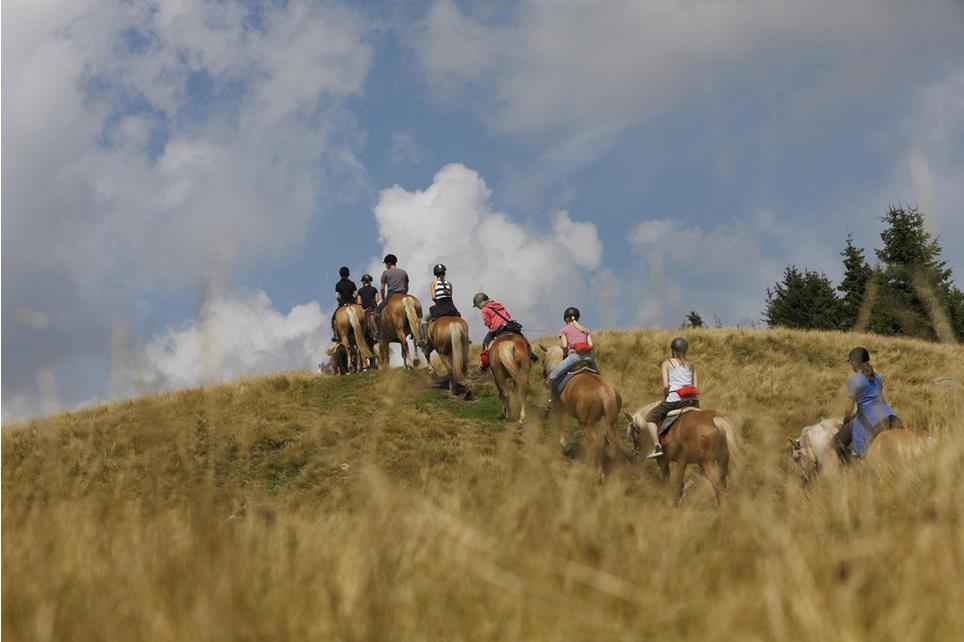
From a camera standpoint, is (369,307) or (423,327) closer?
(423,327)

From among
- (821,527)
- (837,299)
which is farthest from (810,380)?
(837,299)

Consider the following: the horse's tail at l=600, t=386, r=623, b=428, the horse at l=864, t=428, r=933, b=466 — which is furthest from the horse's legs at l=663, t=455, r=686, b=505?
the horse's tail at l=600, t=386, r=623, b=428

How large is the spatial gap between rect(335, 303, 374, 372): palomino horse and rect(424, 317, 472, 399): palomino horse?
3.29 metres

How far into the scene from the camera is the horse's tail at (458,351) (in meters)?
18.2

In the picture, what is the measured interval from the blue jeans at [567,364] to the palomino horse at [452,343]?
165 inches

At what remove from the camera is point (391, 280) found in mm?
20656

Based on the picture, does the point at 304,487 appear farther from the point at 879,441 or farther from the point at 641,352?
the point at 641,352

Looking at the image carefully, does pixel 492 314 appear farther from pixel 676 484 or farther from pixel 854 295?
pixel 854 295

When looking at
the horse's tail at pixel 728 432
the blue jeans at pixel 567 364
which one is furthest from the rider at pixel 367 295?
the horse's tail at pixel 728 432

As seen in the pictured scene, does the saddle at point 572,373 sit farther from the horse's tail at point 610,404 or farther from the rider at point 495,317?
the rider at point 495,317

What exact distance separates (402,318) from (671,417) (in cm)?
982

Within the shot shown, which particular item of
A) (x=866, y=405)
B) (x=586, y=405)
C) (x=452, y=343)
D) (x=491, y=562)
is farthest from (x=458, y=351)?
(x=491, y=562)

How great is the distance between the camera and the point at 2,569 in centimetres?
294

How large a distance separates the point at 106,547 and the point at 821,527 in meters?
3.14
